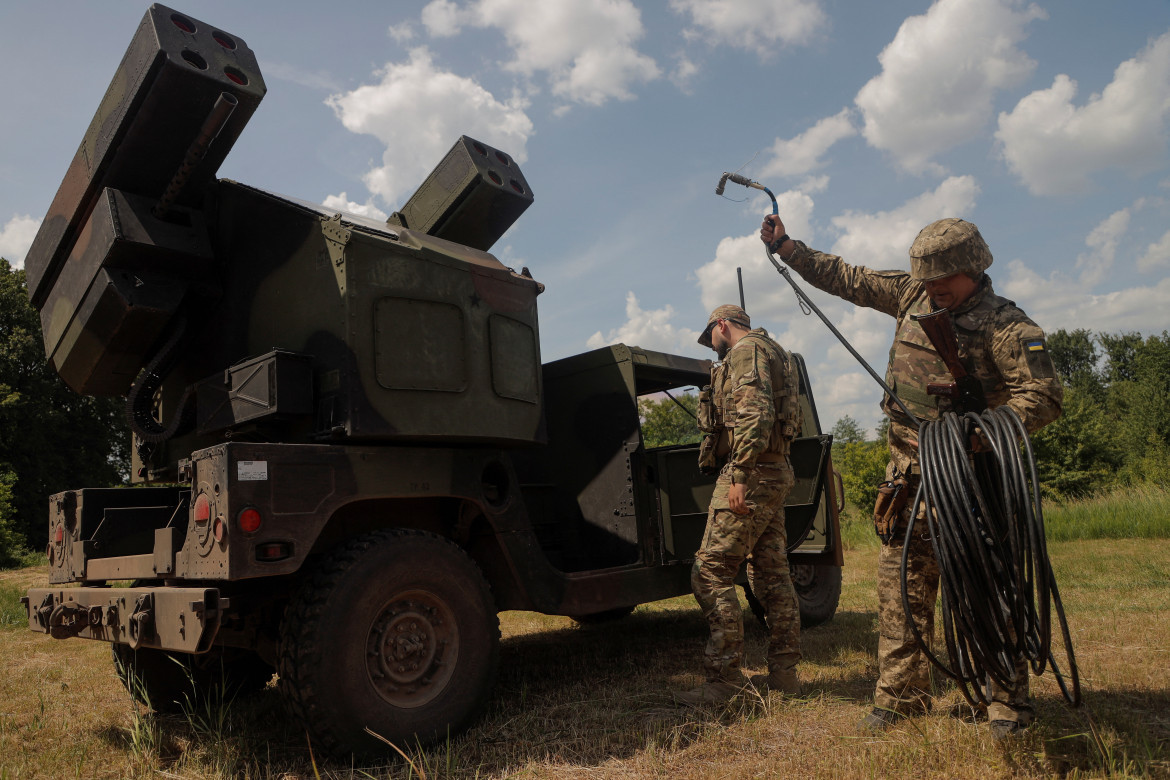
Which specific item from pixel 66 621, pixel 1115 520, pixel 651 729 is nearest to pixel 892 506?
pixel 651 729

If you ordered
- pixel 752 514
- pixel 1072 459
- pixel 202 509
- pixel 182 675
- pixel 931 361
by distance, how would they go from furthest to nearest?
pixel 1072 459 < pixel 182 675 < pixel 752 514 < pixel 931 361 < pixel 202 509

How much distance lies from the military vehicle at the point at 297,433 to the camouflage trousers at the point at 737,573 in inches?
27.2

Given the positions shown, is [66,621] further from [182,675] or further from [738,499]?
[738,499]

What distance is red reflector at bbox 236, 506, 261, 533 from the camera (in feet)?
9.89

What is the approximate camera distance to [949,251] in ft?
10.4


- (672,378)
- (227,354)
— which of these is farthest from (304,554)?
(672,378)

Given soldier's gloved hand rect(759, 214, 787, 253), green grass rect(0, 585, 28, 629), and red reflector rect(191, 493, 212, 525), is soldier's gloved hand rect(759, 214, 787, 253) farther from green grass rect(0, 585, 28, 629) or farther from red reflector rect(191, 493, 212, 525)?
green grass rect(0, 585, 28, 629)

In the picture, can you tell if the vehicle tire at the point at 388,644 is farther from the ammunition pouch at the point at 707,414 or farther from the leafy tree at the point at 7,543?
the leafy tree at the point at 7,543

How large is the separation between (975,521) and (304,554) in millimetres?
2560

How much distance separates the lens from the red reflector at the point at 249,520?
3014 millimetres

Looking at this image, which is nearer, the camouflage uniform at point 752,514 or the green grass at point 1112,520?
the camouflage uniform at point 752,514

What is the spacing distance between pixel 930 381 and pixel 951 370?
0.41ft

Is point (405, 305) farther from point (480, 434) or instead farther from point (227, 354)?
point (227, 354)

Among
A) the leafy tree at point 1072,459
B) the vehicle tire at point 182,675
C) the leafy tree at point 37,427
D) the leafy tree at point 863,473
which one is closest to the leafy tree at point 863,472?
the leafy tree at point 863,473
